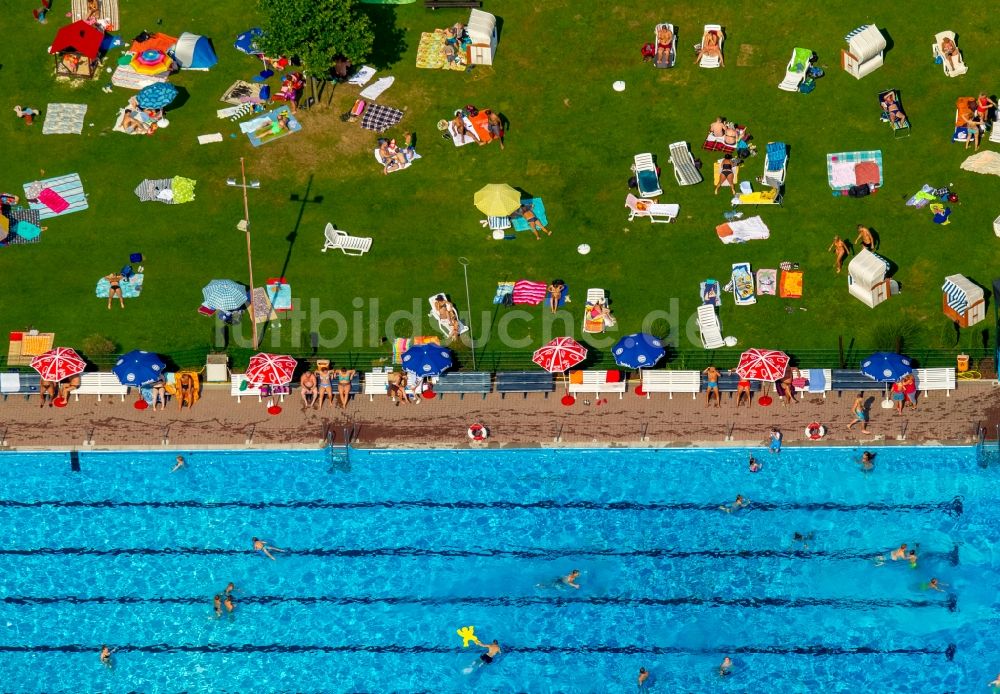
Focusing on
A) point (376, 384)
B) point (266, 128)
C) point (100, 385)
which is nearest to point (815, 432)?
point (376, 384)

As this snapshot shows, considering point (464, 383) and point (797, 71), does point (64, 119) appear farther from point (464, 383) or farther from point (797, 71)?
point (797, 71)

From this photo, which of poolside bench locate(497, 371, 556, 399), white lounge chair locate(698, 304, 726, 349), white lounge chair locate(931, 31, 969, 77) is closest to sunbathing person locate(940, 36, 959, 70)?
white lounge chair locate(931, 31, 969, 77)

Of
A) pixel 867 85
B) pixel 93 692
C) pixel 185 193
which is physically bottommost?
pixel 93 692

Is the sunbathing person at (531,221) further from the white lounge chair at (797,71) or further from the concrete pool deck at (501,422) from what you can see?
the white lounge chair at (797,71)

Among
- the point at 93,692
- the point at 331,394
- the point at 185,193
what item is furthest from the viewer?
the point at 185,193

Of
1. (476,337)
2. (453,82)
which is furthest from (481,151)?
(476,337)

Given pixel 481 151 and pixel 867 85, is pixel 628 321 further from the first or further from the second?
pixel 867 85

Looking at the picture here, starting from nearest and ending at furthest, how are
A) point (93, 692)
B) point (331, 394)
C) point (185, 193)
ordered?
point (93, 692), point (331, 394), point (185, 193)
